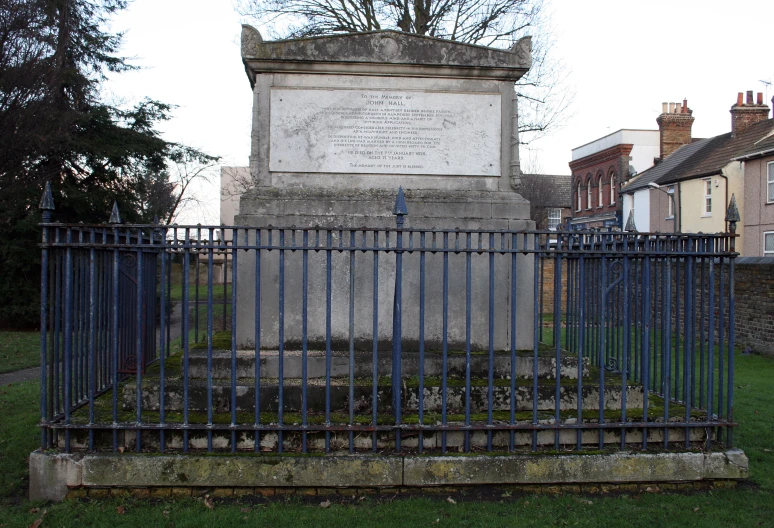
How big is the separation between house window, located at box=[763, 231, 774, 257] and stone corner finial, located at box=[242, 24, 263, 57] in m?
22.8

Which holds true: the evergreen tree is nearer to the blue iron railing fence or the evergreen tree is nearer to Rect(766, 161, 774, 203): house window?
the blue iron railing fence

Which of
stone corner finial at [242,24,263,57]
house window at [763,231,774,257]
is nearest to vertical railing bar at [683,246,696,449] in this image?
stone corner finial at [242,24,263,57]

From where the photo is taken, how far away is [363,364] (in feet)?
17.5

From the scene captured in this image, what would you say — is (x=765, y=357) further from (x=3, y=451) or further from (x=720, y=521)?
(x=3, y=451)

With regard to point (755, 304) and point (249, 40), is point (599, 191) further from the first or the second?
point (249, 40)

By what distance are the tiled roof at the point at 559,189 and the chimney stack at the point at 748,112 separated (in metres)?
17.9

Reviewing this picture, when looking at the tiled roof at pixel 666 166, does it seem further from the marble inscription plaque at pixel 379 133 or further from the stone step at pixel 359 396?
the stone step at pixel 359 396

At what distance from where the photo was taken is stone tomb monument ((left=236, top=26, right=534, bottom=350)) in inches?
224

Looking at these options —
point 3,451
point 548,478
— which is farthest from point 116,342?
point 548,478

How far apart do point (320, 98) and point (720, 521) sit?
187 inches

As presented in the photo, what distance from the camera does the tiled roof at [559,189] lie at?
45.2 metres

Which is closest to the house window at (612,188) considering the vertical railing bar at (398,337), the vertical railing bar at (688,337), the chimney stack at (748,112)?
the chimney stack at (748,112)

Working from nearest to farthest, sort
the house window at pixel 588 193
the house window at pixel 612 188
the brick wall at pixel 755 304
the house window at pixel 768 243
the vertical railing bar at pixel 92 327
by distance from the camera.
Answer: the vertical railing bar at pixel 92 327
the brick wall at pixel 755 304
the house window at pixel 768 243
the house window at pixel 612 188
the house window at pixel 588 193

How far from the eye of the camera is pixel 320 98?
5.91 meters
